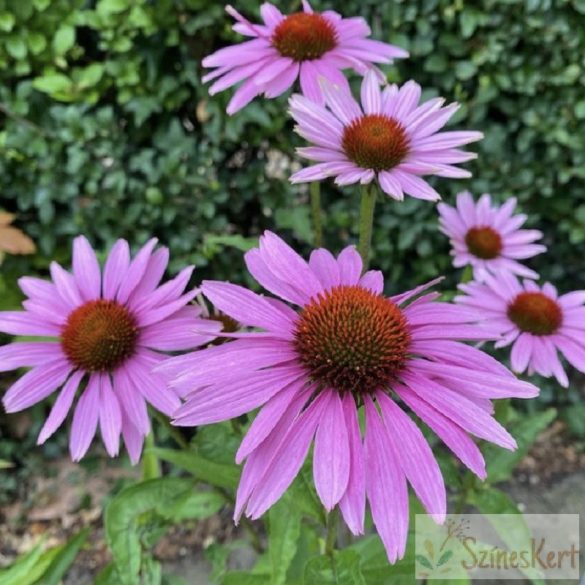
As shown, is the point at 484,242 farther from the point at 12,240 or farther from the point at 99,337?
the point at 12,240

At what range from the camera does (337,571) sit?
76 centimetres

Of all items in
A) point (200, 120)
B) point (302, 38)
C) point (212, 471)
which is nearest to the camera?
point (212, 471)

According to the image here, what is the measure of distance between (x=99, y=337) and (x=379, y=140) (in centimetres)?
49

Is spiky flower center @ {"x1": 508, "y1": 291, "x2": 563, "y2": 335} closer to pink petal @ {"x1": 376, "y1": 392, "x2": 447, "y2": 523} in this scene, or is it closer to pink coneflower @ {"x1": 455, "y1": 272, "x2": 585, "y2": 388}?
pink coneflower @ {"x1": 455, "y1": 272, "x2": 585, "y2": 388}

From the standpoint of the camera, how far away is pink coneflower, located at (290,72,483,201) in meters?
0.88

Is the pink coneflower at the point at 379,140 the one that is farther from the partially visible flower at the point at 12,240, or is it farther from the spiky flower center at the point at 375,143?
the partially visible flower at the point at 12,240

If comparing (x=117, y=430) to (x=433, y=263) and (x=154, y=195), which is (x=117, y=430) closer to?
(x=154, y=195)

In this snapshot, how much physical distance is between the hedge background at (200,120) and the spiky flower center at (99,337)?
699 mm

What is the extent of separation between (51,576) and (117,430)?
36 centimetres

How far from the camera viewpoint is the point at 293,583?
Result: 978 millimetres

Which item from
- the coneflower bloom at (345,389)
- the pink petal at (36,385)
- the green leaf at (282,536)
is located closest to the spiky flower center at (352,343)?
the coneflower bloom at (345,389)

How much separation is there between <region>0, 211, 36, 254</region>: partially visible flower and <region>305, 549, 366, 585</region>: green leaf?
1.26m

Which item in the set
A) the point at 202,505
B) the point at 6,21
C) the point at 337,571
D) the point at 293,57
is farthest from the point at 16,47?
the point at 337,571

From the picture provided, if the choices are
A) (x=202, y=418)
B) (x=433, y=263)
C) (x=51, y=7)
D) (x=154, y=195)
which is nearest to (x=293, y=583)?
(x=202, y=418)
